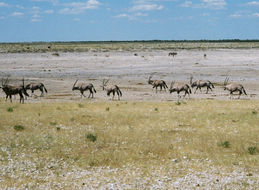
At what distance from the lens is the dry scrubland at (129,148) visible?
1245cm

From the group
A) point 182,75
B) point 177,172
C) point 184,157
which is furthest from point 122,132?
point 182,75

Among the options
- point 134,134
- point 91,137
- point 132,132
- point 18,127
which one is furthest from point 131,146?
point 18,127

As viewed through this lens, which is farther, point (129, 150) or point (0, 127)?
point (0, 127)

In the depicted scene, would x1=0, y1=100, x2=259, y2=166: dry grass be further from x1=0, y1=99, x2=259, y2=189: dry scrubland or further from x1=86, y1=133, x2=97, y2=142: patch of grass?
x1=86, y1=133, x2=97, y2=142: patch of grass

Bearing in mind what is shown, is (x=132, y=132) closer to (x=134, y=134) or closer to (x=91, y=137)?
(x=134, y=134)

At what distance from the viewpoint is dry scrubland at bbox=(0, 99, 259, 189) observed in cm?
1245

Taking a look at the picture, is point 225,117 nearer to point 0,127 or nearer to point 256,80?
point 0,127

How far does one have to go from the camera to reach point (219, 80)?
4841 centimetres

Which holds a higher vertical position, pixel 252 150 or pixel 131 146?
pixel 252 150

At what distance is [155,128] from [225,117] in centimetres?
468

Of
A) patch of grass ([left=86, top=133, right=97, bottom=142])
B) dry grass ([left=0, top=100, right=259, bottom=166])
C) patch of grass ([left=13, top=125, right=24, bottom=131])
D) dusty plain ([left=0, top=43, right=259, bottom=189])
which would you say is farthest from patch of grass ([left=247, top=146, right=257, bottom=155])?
patch of grass ([left=13, top=125, right=24, bottom=131])

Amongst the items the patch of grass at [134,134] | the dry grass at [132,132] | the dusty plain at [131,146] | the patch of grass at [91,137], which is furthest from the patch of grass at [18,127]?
the patch of grass at [91,137]

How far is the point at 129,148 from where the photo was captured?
16000 millimetres

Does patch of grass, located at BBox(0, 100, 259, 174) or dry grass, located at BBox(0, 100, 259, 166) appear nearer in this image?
patch of grass, located at BBox(0, 100, 259, 174)
